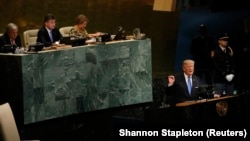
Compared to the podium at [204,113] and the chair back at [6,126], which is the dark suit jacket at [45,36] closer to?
the podium at [204,113]

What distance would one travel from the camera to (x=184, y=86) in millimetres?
8398

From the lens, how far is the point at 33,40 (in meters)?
11.2

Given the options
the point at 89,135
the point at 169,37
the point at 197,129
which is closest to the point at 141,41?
the point at 89,135

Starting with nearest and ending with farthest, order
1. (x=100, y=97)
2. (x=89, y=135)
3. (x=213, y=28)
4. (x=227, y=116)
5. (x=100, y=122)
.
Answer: (x=227, y=116)
(x=89, y=135)
(x=100, y=122)
(x=100, y=97)
(x=213, y=28)

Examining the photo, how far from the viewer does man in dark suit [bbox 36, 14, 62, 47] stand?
35.2 ft

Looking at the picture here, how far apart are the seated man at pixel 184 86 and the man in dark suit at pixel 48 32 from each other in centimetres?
267

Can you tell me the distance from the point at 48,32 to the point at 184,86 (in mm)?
3202

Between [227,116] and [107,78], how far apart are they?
13.4 feet

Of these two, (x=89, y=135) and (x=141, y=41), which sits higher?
(x=141, y=41)

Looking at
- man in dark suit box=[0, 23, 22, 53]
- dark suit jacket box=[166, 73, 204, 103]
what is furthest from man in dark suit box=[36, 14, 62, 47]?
dark suit jacket box=[166, 73, 204, 103]

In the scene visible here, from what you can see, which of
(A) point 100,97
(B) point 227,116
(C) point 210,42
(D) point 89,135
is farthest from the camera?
(C) point 210,42

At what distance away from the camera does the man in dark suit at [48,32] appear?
10.7 meters

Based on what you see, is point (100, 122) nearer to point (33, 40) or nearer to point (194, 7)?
point (33, 40)

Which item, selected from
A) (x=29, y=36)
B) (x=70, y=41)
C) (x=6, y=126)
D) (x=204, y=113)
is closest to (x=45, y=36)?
(x=29, y=36)
